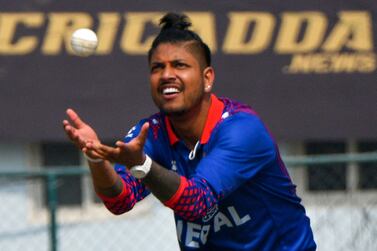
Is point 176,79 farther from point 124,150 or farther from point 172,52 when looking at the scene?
point 124,150

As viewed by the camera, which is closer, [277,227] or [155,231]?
[277,227]

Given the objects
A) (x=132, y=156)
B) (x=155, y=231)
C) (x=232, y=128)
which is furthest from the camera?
(x=155, y=231)

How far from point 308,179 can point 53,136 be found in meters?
1.97

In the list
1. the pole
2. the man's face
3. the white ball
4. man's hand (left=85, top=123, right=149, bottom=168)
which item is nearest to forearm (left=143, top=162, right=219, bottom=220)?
man's hand (left=85, top=123, right=149, bottom=168)

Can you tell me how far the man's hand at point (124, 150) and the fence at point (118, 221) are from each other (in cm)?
367

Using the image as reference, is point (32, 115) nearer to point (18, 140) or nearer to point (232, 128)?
point (18, 140)

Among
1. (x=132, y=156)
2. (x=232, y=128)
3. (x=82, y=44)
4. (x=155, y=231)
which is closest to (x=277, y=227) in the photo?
(x=232, y=128)

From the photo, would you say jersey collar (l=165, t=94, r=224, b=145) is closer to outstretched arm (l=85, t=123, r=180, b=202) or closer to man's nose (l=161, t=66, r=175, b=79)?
man's nose (l=161, t=66, r=175, b=79)

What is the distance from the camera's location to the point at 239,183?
397 cm

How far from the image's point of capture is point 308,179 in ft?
26.6

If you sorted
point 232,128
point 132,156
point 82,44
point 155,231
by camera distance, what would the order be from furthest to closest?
point 155,231 < point 82,44 < point 232,128 < point 132,156

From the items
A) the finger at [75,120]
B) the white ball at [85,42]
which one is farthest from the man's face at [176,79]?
the white ball at [85,42]

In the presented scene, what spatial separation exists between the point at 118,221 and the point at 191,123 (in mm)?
3977

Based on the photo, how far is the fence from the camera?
7520 mm
